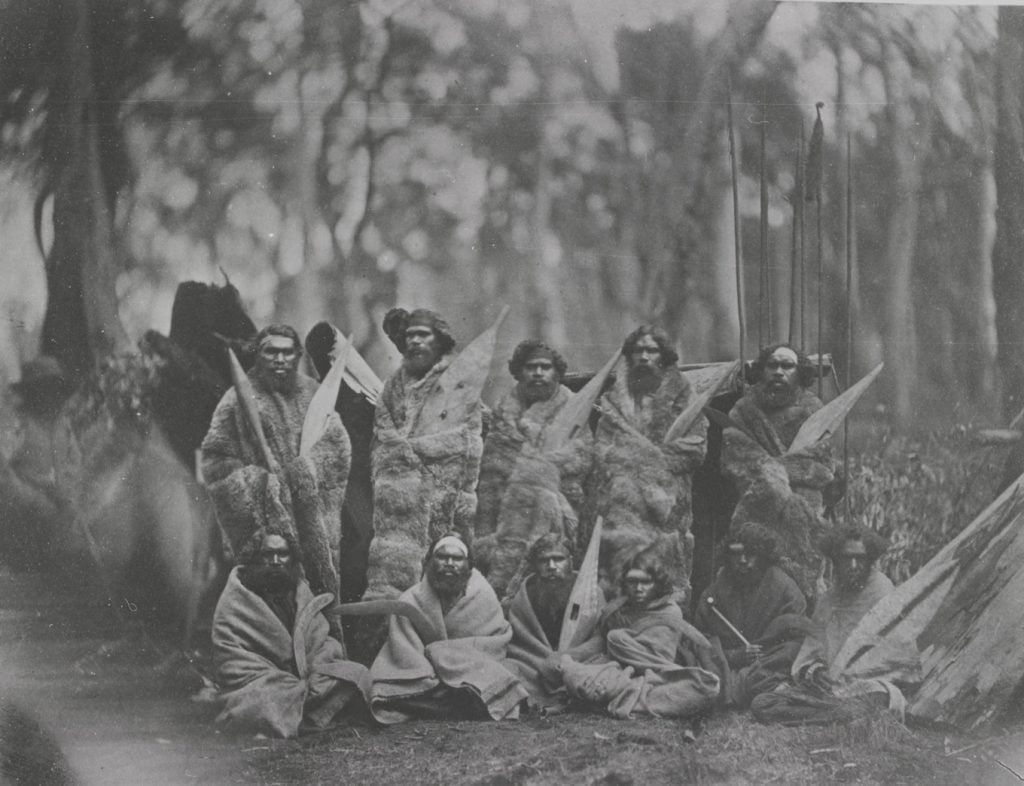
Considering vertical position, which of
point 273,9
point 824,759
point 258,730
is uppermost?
point 273,9

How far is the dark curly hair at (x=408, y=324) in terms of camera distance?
713 centimetres

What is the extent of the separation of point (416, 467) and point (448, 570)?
0.59 meters

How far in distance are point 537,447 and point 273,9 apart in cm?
293

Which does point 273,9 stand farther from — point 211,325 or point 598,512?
point 598,512

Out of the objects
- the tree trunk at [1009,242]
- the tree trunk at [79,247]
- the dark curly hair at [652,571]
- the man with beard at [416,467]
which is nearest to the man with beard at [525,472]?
the man with beard at [416,467]

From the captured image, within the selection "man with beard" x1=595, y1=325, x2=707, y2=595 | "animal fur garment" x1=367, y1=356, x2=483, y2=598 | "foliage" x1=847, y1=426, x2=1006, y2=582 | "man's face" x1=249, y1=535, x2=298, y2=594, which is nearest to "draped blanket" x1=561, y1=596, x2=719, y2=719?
"man with beard" x1=595, y1=325, x2=707, y2=595

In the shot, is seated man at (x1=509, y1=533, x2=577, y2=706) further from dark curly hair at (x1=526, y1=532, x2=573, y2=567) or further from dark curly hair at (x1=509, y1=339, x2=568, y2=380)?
dark curly hair at (x1=509, y1=339, x2=568, y2=380)

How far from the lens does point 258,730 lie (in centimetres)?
672

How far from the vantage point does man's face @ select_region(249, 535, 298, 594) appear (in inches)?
268

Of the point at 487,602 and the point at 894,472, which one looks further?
the point at 894,472

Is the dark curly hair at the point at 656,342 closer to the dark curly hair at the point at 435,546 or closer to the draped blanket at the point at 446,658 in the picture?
the dark curly hair at the point at 435,546

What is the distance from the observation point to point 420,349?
710 cm

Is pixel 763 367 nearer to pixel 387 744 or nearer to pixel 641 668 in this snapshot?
pixel 641 668

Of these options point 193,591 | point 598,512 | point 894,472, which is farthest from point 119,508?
point 894,472
